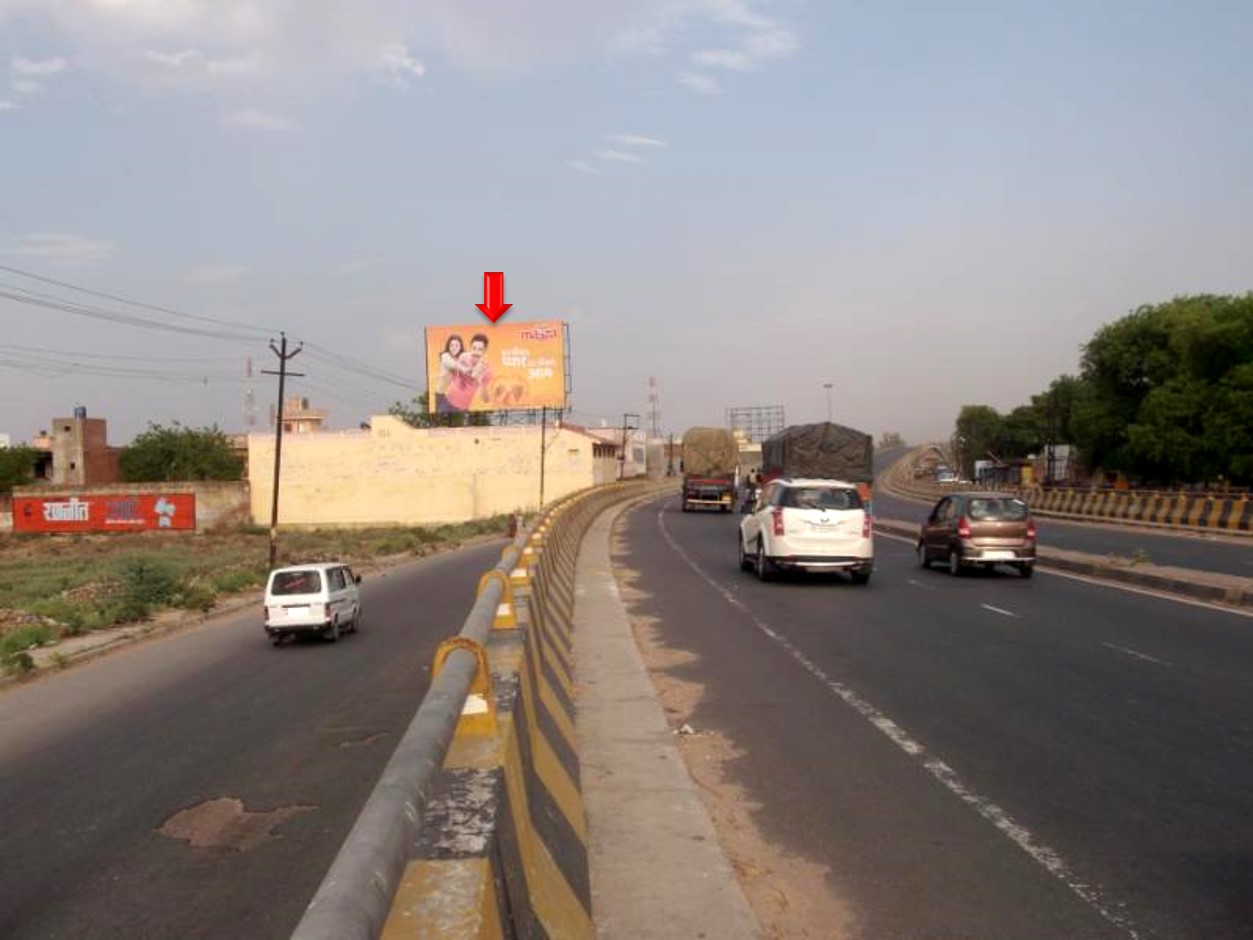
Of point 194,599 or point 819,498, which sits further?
point 194,599

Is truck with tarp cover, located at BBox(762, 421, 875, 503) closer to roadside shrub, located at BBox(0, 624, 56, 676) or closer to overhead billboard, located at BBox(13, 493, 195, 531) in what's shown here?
roadside shrub, located at BBox(0, 624, 56, 676)

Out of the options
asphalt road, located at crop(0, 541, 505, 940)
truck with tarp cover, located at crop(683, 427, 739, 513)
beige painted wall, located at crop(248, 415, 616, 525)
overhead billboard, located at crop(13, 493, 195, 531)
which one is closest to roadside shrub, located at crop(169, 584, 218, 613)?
asphalt road, located at crop(0, 541, 505, 940)

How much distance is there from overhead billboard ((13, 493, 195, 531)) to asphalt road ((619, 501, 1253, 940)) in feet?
188

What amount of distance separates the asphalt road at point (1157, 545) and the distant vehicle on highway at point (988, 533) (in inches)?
141

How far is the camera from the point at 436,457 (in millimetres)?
75062

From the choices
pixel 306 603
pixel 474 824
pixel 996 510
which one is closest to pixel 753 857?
A: pixel 474 824

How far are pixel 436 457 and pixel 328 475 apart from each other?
6.92 metres

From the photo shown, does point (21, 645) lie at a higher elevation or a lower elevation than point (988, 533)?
lower

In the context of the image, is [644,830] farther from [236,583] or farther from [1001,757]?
[236,583]

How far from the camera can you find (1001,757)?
7992mm

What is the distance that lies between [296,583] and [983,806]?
13.9 meters

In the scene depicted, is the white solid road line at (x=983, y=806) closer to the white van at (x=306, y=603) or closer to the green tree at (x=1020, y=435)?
the white van at (x=306, y=603)

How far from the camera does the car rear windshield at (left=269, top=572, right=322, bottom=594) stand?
18484 mm

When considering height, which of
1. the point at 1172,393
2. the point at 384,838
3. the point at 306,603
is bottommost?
the point at 306,603
